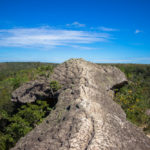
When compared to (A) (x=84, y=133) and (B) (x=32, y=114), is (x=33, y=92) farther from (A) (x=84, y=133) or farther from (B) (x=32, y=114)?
(A) (x=84, y=133)

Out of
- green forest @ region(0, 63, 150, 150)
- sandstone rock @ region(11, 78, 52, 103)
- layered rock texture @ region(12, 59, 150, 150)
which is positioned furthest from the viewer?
sandstone rock @ region(11, 78, 52, 103)

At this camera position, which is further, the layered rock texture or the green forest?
the green forest

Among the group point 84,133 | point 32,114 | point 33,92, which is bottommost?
point 32,114

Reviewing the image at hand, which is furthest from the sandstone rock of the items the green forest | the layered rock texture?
the layered rock texture

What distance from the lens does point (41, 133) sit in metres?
4.05

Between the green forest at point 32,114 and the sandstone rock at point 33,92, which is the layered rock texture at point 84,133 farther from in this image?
the sandstone rock at point 33,92

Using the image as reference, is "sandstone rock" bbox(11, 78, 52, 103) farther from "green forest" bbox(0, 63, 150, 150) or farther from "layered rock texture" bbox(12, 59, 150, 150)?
"layered rock texture" bbox(12, 59, 150, 150)

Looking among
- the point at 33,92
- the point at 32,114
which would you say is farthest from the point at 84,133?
the point at 33,92

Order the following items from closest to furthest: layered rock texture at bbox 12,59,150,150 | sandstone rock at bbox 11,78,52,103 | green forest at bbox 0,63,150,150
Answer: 1. layered rock texture at bbox 12,59,150,150
2. green forest at bbox 0,63,150,150
3. sandstone rock at bbox 11,78,52,103

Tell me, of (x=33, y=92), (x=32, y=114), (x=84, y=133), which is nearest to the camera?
(x=84, y=133)

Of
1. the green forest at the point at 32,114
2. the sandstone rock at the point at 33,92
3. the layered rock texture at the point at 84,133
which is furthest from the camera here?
the sandstone rock at the point at 33,92

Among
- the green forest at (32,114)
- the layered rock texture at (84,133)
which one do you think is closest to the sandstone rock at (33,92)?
the green forest at (32,114)

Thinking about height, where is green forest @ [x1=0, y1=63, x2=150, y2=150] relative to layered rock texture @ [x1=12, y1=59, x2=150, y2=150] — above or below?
below

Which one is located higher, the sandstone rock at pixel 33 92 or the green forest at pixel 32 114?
the sandstone rock at pixel 33 92
